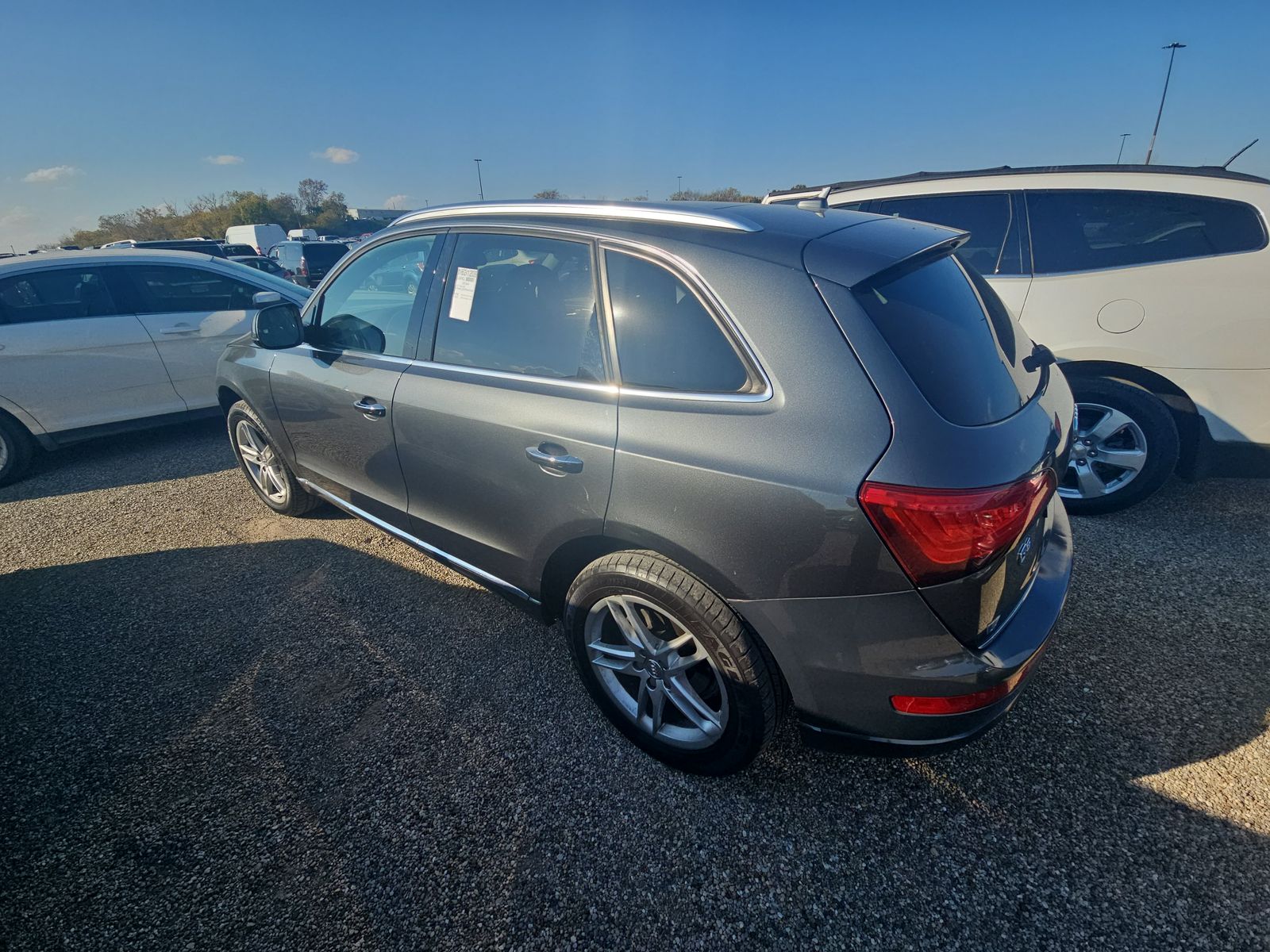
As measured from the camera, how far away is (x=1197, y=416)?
318cm

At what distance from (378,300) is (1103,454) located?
4.08m

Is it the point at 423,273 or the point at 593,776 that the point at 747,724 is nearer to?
the point at 593,776

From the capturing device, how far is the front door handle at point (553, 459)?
1.93 m

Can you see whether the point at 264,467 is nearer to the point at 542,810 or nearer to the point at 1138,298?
the point at 542,810

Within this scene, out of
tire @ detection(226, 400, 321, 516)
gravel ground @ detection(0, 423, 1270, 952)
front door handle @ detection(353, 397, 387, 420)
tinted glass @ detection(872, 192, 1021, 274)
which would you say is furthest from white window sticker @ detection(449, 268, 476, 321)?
tinted glass @ detection(872, 192, 1021, 274)

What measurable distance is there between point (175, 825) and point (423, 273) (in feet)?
7.22

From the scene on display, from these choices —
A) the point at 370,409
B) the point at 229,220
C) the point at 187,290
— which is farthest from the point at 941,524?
the point at 229,220

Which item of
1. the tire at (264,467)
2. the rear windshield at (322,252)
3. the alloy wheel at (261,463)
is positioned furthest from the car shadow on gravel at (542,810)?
the rear windshield at (322,252)

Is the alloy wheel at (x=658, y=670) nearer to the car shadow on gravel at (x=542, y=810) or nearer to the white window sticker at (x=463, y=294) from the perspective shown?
the car shadow on gravel at (x=542, y=810)

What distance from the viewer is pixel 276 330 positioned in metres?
3.07

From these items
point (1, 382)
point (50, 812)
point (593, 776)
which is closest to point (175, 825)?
point (50, 812)

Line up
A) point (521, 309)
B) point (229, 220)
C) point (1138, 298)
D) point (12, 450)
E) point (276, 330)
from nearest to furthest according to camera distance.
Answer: point (521, 309) < point (276, 330) < point (1138, 298) < point (12, 450) < point (229, 220)

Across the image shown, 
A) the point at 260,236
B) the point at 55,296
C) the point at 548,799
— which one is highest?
the point at 260,236

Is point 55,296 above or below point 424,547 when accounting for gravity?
above
